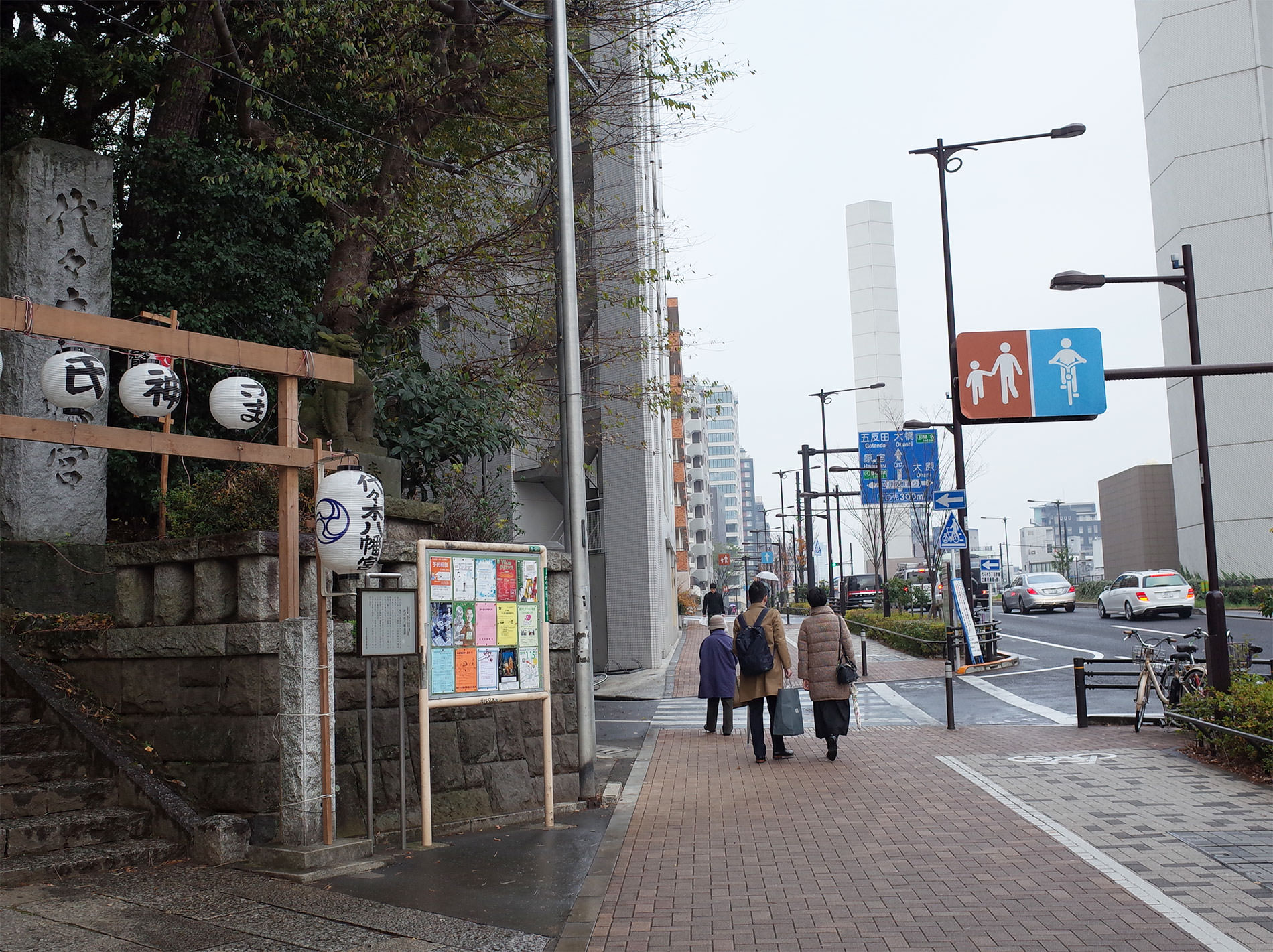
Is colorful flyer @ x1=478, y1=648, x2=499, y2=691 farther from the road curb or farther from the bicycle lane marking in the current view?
the road curb

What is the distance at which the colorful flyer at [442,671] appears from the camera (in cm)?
799

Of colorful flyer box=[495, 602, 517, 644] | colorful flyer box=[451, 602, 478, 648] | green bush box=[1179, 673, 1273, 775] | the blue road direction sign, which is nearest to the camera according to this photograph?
colorful flyer box=[451, 602, 478, 648]

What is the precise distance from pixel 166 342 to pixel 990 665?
18.0 metres

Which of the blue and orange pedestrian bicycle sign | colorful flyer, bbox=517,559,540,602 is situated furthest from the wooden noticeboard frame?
the blue and orange pedestrian bicycle sign

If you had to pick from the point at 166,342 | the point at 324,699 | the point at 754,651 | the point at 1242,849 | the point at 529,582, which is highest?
the point at 166,342

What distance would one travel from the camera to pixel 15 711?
8.21 metres

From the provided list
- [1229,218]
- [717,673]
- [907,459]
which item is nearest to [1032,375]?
[717,673]

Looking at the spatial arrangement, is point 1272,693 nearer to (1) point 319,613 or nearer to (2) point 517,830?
(2) point 517,830

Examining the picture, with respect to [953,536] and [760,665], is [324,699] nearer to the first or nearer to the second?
[760,665]

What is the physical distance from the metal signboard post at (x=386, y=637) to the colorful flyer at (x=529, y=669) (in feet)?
3.40

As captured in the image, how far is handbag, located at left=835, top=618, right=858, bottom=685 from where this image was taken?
11484 mm

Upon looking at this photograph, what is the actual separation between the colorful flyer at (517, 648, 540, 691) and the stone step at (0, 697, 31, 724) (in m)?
3.74

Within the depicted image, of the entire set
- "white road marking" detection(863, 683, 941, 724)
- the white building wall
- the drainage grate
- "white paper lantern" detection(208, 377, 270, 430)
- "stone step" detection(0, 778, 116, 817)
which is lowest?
"white road marking" detection(863, 683, 941, 724)

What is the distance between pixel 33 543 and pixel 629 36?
11205 mm
